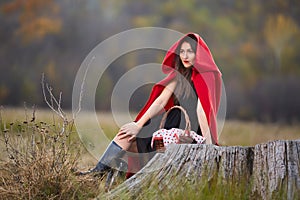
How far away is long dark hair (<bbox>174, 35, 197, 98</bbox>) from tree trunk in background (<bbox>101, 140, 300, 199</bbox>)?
0.86m

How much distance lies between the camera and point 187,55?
4.44 metres

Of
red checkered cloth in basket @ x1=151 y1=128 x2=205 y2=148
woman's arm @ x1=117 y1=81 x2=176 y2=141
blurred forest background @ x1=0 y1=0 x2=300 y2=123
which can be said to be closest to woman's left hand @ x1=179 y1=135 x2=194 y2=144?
red checkered cloth in basket @ x1=151 y1=128 x2=205 y2=148

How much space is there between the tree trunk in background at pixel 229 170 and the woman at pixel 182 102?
72 cm

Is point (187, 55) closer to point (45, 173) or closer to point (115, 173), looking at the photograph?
point (115, 173)

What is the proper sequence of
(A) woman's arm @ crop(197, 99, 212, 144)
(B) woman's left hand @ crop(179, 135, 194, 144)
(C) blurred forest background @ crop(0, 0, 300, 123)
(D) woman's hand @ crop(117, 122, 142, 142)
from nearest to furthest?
(B) woman's left hand @ crop(179, 135, 194, 144) < (A) woman's arm @ crop(197, 99, 212, 144) < (D) woman's hand @ crop(117, 122, 142, 142) < (C) blurred forest background @ crop(0, 0, 300, 123)

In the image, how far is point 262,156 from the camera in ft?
11.1

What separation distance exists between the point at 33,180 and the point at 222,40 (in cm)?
2263

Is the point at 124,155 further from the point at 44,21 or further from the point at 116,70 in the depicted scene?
the point at 44,21

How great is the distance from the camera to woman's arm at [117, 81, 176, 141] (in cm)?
439

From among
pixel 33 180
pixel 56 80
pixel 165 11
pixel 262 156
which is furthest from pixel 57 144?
pixel 165 11

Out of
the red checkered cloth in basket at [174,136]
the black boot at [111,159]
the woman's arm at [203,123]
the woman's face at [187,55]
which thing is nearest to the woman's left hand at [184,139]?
the red checkered cloth in basket at [174,136]

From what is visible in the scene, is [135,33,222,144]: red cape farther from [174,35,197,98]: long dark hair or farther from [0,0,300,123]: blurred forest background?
[0,0,300,123]: blurred forest background

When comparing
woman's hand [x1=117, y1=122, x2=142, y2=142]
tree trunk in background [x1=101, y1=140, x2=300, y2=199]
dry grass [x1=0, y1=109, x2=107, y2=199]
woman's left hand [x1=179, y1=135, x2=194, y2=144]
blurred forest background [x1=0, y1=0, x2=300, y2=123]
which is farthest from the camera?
blurred forest background [x1=0, y1=0, x2=300, y2=123]

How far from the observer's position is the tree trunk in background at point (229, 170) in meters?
3.24
